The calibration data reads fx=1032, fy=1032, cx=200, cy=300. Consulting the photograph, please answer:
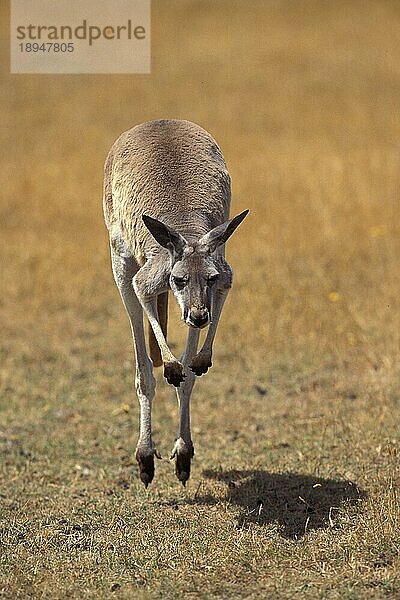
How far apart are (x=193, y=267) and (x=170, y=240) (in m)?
0.25

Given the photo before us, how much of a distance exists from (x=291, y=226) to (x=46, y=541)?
897cm

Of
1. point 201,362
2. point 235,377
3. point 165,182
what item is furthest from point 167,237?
point 235,377

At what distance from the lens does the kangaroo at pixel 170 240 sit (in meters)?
6.01

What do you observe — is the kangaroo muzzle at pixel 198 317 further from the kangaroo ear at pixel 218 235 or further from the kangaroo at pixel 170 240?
the kangaroo ear at pixel 218 235

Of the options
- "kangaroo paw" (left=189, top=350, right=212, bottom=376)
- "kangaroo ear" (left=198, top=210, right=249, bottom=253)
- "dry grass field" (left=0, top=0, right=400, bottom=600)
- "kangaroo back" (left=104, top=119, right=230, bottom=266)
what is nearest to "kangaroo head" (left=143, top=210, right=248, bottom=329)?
"kangaroo ear" (left=198, top=210, right=249, bottom=253)

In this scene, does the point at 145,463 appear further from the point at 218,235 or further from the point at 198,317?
the point at 218,235

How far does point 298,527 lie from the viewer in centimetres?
658

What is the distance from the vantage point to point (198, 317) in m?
5.71

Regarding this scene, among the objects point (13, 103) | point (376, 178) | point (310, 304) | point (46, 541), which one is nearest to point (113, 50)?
point (13, 103)

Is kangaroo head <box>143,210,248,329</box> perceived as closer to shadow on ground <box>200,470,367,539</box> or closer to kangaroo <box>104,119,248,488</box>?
kangaroo <box>104,119,248,488</box>

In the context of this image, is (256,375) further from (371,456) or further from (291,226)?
(291,226)

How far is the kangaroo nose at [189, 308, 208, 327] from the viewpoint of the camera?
5715mm

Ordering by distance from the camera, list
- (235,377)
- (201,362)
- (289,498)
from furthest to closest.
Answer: (235,377) < (289,498) < (201,362)

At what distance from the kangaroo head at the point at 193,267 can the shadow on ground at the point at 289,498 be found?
1.64m
